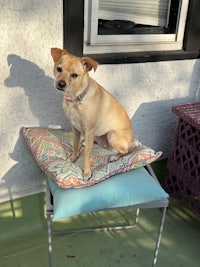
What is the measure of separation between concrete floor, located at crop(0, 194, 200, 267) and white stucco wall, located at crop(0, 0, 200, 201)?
0.31 meters

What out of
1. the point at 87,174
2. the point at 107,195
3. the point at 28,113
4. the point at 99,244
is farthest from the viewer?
the point at 99,244

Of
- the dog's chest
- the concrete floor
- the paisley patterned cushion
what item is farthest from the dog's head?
the concrete floor

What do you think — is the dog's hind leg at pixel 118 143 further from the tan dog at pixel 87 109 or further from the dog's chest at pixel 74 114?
the dog's chest at pixel 74 114

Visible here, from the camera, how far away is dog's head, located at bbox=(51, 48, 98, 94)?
1875mm

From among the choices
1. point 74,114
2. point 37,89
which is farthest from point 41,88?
point 74,114

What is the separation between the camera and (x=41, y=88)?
90.8 inches

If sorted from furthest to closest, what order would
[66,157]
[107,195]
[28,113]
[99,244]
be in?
[99,244]
[28,113]
[66,157]
[107,195]

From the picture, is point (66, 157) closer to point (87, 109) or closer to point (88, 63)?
point (87, 109)

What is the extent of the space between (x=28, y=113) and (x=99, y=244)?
1.11 m

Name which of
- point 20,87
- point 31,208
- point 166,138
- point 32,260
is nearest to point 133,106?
point 166,138

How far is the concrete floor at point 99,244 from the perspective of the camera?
2.34 m

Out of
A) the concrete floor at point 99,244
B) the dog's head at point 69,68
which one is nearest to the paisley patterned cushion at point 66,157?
the dog's head at point 69,68

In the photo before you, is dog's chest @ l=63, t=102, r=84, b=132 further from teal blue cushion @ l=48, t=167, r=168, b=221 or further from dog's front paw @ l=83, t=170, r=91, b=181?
teal blue cushion @ l=48, t=167, r=168, b=221

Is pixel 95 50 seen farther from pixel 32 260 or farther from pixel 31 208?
pixel 32 260
